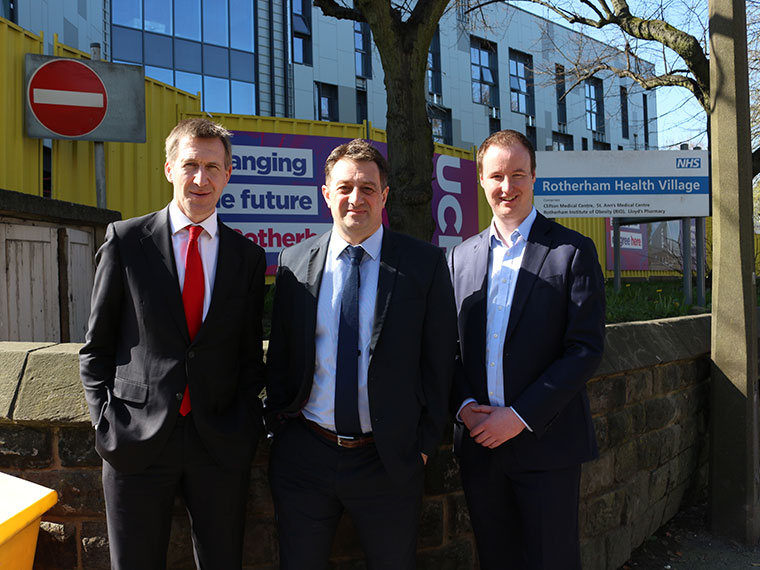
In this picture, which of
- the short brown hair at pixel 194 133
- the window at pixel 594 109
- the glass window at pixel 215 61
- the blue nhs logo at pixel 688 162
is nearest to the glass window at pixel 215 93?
the glass window at pixel 215 61

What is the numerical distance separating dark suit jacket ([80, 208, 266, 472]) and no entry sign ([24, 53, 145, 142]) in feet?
16.8

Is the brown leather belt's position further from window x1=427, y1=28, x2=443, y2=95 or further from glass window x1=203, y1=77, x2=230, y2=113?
window x1=427, y1=28, x2=443, y2=95

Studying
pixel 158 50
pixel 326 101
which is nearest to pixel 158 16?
pixel 158 50

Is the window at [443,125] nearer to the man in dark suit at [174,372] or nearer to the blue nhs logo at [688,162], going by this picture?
the blue nhs logo at [688,162]

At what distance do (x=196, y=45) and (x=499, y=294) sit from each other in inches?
850

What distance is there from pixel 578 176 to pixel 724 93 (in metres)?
3.25

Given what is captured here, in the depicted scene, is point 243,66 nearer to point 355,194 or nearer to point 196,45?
point 196,45

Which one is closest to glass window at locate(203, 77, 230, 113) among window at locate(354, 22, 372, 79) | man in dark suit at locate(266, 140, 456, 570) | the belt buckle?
window at locate(354, 22, 372, 79)

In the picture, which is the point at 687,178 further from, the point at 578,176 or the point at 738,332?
the point at 738,332

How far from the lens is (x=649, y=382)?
4020mm

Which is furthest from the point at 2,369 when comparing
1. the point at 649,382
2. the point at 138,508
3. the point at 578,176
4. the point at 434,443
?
the point at 578,176

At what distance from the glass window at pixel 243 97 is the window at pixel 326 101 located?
88.1 inches

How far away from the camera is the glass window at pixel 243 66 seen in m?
21.8

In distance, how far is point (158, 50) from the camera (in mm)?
20828
